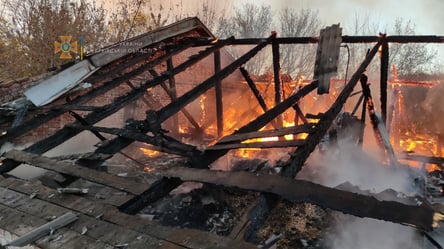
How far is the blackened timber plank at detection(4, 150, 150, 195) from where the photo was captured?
11.7 ft

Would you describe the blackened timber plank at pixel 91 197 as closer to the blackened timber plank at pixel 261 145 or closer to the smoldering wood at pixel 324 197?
the smoldering wood at pixel 324 197

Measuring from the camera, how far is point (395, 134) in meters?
11.8

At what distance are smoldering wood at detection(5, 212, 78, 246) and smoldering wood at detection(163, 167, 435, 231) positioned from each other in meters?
1.08

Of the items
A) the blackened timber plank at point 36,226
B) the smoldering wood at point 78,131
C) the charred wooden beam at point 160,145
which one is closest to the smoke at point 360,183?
the charred wooden beam at point 160,145

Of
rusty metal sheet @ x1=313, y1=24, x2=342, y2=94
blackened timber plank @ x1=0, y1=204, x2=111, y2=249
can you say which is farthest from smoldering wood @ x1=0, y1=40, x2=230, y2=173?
rusty metal sheet @ x1=313, y1=24, x2=342, y2=94

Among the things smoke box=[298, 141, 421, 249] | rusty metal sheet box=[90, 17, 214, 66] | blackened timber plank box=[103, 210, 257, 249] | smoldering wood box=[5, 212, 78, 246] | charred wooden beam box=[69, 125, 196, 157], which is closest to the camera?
blackened timber plank box=[103, 210, 257, 249]

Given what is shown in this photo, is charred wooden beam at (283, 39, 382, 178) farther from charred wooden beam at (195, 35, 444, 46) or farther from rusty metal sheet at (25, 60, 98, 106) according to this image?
rusty metal sheet at (25, 60, 98, 106)

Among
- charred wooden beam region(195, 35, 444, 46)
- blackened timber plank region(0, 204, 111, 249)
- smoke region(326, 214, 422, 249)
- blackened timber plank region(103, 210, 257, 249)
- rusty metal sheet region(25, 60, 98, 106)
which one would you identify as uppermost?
charred wooden beam region(195, 35, 444, 46)

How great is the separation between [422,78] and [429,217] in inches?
891

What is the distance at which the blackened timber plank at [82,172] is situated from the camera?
3557 millimetres

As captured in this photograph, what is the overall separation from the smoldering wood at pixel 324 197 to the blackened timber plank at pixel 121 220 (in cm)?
63

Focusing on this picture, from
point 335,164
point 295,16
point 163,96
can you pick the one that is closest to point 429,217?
point 335,164

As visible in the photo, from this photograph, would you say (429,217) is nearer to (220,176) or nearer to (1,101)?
(220,176)

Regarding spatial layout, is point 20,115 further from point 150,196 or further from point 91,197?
point 150,196
